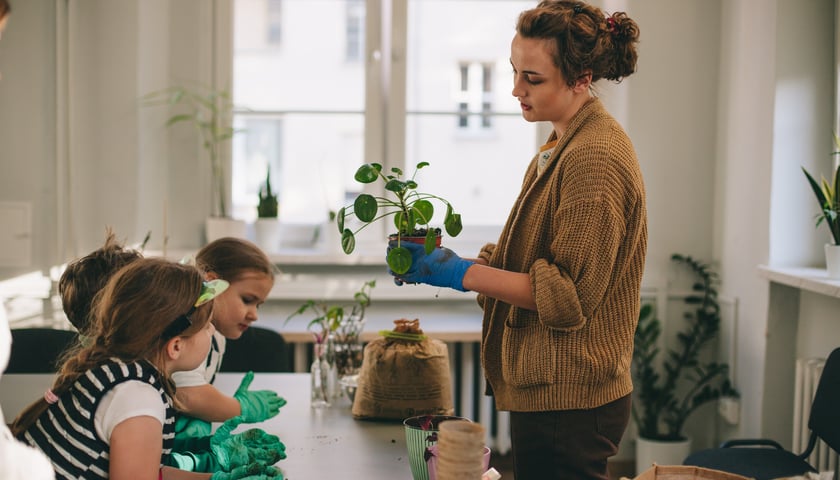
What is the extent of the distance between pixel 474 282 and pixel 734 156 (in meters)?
2.12

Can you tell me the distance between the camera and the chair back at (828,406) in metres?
2.34

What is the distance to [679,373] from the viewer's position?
11.3 ft

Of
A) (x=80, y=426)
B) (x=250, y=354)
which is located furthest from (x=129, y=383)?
(x=250, y=354)

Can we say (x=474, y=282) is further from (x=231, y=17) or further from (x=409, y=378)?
(x=231, y=17)

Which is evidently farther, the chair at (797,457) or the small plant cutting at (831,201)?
the small plant cutting at (831,201)

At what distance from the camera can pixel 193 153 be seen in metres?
3.60

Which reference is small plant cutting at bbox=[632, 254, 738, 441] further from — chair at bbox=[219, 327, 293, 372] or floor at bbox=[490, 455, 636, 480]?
chair at bbox=[219, 327, 293, 372]

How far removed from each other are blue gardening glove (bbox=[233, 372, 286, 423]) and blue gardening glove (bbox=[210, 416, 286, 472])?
18cm

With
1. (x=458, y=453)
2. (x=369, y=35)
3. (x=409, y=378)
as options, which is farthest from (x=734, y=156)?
(x=458, y=453)

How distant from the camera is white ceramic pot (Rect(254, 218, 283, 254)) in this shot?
354 centimetres

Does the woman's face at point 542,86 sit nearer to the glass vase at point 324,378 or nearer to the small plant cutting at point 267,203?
the glass vase at point 324,378

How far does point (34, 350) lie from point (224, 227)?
1085 mm

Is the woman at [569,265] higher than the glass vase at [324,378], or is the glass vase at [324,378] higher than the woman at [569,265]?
the woman at [569,265]

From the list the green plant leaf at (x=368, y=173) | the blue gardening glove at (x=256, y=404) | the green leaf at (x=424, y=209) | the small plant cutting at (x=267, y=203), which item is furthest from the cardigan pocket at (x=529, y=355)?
the small plant cutting at (x=267, y=203)
